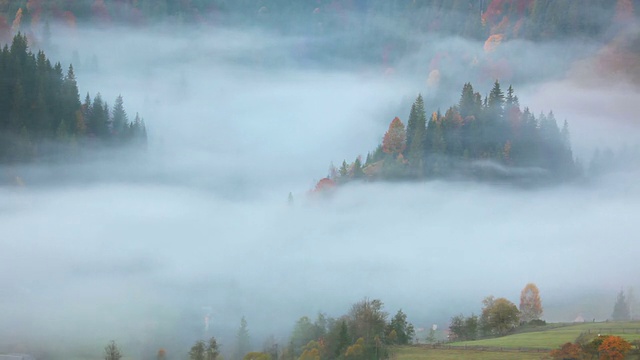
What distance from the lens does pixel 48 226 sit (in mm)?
174250

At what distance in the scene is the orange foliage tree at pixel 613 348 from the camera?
321 ft

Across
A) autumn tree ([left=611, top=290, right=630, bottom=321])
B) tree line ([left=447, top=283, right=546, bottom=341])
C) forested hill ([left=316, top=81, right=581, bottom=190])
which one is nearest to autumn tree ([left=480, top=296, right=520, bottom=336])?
tree line ([left=447, top=283, right=546, bottom=341])

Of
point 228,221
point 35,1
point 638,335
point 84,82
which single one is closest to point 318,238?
point 228,221

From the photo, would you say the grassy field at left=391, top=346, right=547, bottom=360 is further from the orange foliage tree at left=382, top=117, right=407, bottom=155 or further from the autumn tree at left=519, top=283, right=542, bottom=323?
the orange foliage tree at left=382, top=117, right=407, bottom=155

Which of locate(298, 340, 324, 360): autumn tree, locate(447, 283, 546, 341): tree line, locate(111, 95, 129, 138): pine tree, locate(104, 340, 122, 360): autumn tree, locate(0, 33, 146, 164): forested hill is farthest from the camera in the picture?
locate(111, 95, 129, 138): pine tree

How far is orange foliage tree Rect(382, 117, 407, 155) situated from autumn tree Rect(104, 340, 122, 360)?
2354 inches

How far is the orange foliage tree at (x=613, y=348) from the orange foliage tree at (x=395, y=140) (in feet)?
236

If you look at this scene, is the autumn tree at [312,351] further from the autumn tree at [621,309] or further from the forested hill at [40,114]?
the forested hill at [40,114]

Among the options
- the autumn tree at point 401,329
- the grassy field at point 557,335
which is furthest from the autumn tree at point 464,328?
the grassy field at point 557,335

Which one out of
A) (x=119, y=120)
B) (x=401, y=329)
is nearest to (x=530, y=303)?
(x=401, y=329)

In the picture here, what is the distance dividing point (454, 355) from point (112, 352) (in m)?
35.1

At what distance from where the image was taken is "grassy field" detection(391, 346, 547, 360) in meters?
105

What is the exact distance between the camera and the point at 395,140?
555 feet

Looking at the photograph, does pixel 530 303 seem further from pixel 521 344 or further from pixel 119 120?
pixel 119 120
